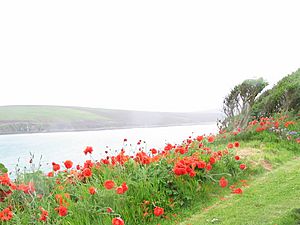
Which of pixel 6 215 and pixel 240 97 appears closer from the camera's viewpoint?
pixel 6 215

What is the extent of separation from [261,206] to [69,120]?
7139 centimetres

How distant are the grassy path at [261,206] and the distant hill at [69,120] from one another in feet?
190

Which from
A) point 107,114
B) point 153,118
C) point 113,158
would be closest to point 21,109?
point 107,114

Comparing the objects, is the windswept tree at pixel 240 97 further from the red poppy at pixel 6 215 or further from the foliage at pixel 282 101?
the red poppy at pixel 6 215

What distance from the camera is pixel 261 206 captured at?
4.77m

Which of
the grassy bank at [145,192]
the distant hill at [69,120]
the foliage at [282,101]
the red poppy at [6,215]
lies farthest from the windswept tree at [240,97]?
the distant hill at [69,120]

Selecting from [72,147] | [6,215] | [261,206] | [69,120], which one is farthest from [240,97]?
[69,120]

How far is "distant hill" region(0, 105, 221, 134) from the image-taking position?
213 ft

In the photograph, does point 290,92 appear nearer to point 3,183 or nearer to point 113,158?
point 113,158

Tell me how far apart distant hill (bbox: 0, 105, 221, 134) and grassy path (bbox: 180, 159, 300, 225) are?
57817mm

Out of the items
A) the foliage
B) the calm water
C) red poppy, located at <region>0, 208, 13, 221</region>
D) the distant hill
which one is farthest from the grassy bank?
the distant hill

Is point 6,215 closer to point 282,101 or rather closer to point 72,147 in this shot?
point 282,101

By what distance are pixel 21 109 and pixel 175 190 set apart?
280 feet

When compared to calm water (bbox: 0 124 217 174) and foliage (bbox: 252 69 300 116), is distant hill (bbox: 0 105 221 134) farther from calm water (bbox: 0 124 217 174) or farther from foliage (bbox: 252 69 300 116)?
foliage (bbox: 252 69 300 116)
